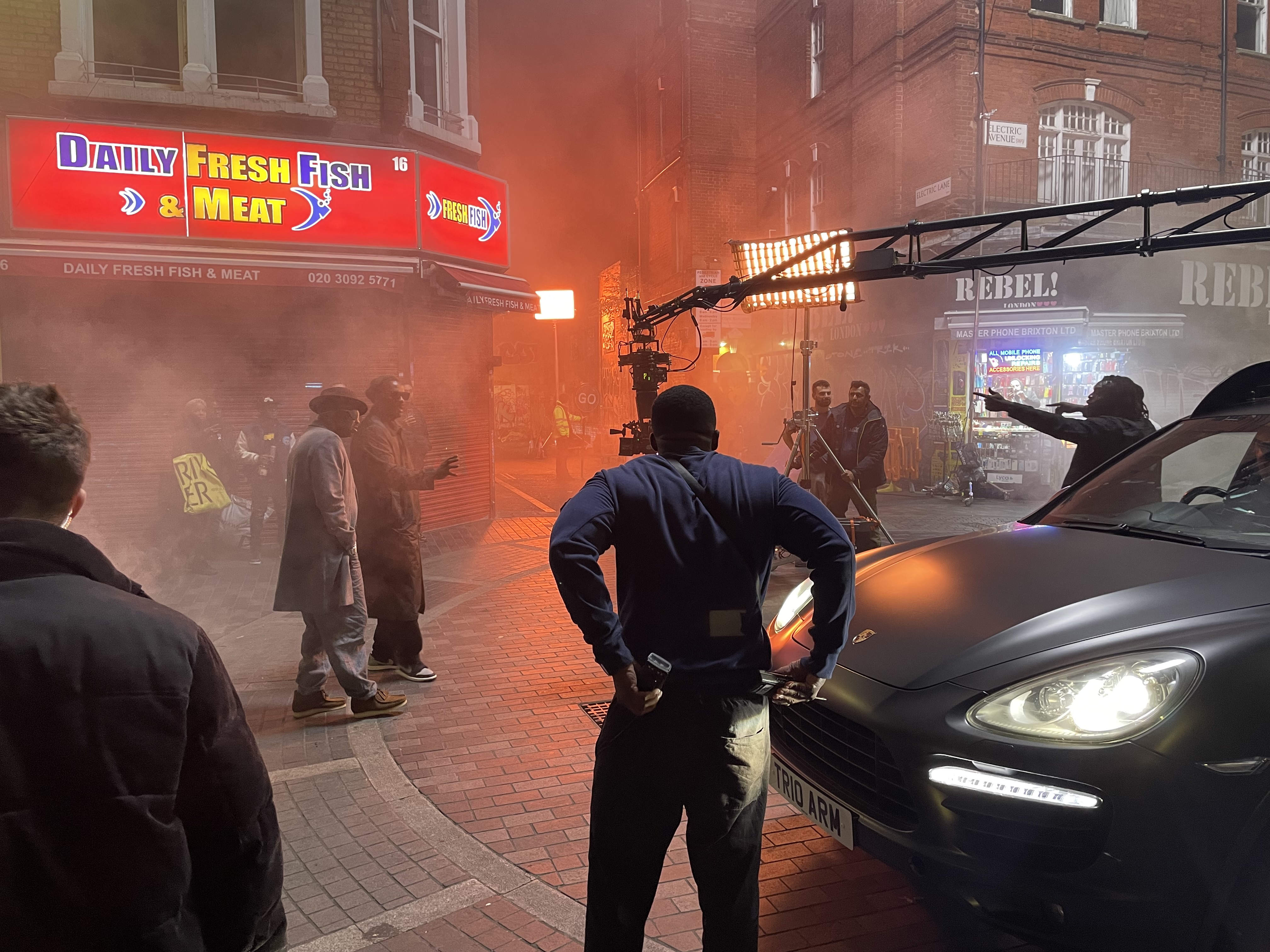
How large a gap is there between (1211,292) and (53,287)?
2122cm

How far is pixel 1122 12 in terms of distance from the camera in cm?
1827

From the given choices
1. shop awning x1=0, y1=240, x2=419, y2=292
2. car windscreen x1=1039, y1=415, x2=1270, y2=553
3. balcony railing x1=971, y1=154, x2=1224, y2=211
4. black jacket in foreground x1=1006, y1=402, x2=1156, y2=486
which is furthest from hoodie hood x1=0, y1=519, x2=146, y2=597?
balcony railing x1=971, y1=154, x2=1224, y2=211

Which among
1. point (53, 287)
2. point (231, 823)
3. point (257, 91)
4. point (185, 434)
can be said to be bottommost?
point (231, 823)

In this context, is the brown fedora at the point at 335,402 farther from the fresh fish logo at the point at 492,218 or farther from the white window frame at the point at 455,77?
the white window frame at the point at 455,77

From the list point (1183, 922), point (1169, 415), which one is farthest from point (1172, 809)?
point (1169, 415)

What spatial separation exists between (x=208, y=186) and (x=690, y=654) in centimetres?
984

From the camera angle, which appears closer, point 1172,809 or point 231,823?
point 231,823

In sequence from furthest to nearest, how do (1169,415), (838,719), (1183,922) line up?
1. (1169,415)
2. (838,719)
3. (1183,922)

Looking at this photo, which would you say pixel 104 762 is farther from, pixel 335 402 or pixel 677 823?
pixel 335 402

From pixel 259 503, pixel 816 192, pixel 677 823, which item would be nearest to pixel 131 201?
pixel 259 503

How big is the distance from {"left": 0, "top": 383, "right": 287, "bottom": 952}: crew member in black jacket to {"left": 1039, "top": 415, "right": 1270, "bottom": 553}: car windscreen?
311 centimetres

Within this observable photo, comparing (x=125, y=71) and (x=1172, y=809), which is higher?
(x=125, y=71)

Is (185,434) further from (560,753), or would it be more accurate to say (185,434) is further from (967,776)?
(967,776)

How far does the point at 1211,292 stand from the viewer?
18.2 m
